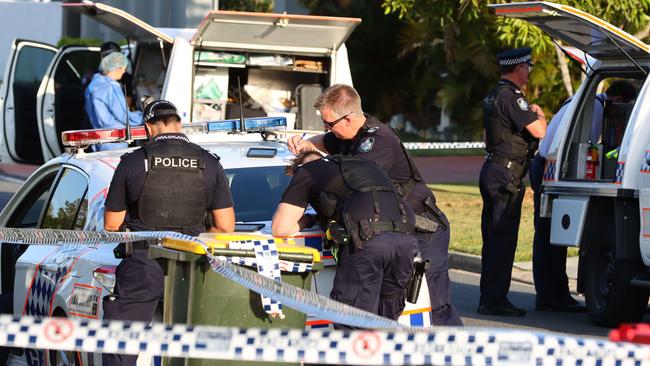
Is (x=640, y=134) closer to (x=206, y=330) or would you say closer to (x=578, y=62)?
(x=578, y=62)

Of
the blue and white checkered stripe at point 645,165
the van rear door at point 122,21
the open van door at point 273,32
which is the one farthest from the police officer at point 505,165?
the van rear door at point 122,21

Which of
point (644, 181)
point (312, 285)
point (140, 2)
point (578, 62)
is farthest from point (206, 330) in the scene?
point (140, 2)

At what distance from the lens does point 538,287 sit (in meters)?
10.4

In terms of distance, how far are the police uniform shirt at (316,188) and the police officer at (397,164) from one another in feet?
1.30

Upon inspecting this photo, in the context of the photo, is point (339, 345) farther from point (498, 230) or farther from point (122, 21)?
point (122, 21)

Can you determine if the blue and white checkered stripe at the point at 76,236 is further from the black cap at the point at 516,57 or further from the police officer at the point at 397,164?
the black cap at the point at 516,57

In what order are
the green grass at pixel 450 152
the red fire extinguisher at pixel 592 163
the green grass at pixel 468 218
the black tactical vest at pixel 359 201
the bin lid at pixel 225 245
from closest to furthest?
the bin lid at pixel 225 245, the black tactical vest at pixel 359 201, the red fire extinguisher at pixel 592 163, the green grass at pixel 468 218, the green grass at pixel 450 152

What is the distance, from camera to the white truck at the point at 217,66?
12.6 m

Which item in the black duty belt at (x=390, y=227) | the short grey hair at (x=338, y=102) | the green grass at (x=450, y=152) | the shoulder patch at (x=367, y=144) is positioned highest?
the short grey hair at (x=338, y=102)

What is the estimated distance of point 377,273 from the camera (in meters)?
5.92

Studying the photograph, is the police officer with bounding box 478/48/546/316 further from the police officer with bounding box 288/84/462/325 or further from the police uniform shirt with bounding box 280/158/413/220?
the police uniform shirt with bounding box 280/158/413/220

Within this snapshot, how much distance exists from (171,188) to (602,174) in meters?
4.90

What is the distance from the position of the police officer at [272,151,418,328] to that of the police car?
0.14 m

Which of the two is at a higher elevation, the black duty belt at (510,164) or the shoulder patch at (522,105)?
the shoulder patch at (522,105)
